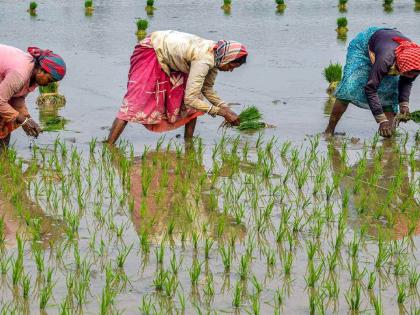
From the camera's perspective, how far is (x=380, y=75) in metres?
7.42

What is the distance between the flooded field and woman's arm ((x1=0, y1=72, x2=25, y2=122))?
35cm

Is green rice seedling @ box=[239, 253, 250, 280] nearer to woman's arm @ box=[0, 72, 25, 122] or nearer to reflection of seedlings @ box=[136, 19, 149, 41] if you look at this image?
woman's arm @ box=[0, 72, 25, 122]

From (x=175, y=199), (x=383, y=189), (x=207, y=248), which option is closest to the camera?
(x=207, y=248)

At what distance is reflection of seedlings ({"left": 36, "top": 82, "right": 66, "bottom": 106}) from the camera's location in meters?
9.41

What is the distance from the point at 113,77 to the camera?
1140 centimetres

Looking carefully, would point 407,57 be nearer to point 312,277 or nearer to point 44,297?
point 312,277

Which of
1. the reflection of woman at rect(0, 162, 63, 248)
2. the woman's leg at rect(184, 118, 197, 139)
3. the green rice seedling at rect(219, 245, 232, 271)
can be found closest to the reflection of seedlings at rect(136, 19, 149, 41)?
the woman's leg at rect(184, 118, 197, 139)

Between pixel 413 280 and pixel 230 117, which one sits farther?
pixel 230 117

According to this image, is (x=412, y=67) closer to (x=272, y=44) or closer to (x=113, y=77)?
(x=113, y=77)

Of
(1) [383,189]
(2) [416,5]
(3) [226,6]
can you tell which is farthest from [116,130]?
(2) [416,5]

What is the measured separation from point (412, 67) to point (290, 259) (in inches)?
109

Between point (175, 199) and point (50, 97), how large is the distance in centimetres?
371

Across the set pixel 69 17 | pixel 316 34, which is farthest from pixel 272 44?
pixel 69 17

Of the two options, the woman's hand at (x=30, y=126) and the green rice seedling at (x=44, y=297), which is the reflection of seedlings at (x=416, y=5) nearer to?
the woman's hand at (x=30, y=126)
